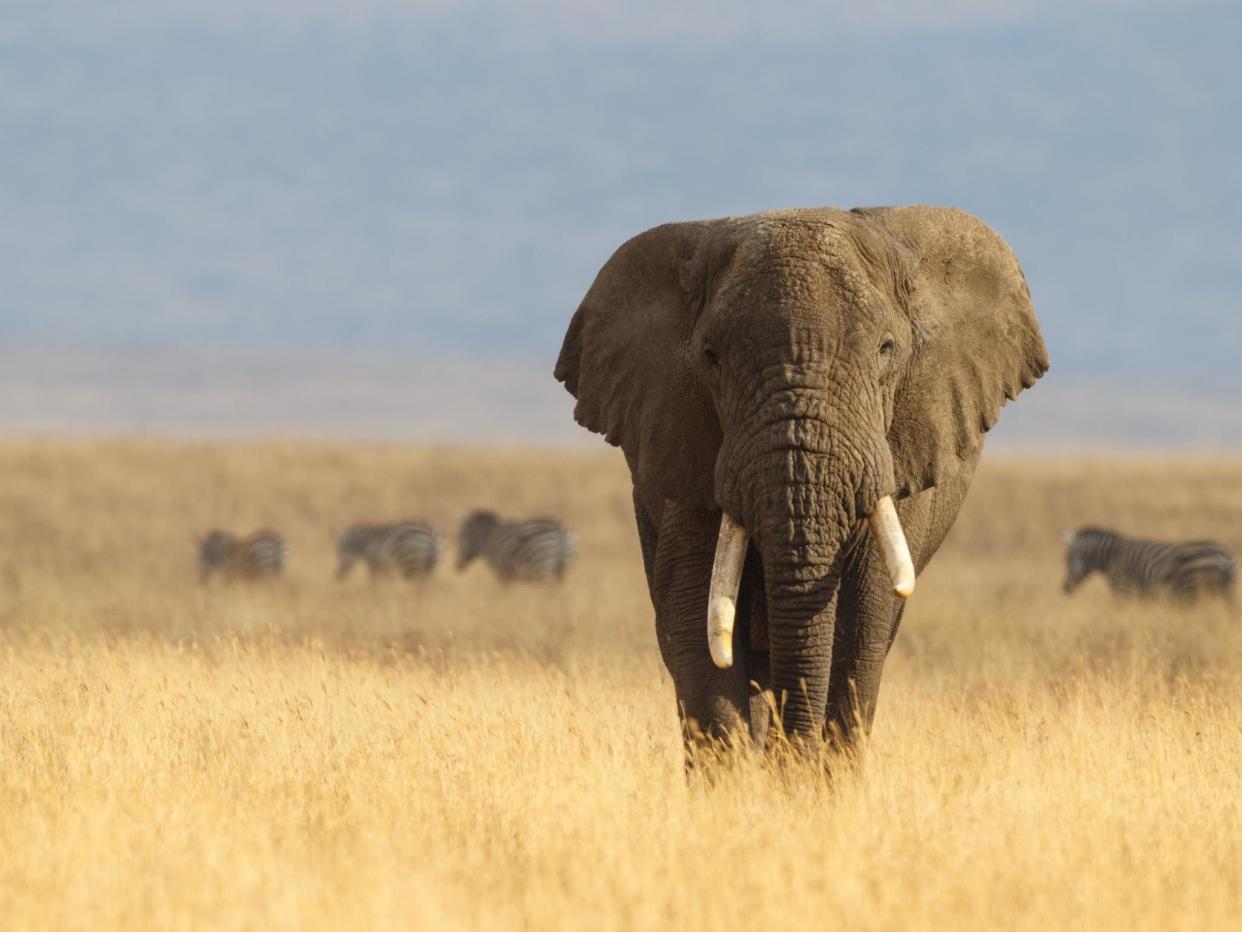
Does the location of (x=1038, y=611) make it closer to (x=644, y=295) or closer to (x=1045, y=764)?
(x=1045, y=764)

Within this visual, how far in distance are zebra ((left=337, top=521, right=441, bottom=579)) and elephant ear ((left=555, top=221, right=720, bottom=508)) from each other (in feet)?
58.1

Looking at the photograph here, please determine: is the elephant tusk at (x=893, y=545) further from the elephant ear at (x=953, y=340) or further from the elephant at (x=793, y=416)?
the elephant ear at (x=953, y=340)

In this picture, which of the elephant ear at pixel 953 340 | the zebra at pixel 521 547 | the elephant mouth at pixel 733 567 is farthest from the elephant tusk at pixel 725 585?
the zebra at pixel 521 547

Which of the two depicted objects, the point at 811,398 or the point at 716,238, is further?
the point at 716,238

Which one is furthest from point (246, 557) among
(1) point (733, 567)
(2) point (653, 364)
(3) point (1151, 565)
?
(1) point (733, 567)

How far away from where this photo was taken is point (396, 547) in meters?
27.5

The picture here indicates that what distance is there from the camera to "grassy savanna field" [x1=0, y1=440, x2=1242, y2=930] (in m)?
7.11

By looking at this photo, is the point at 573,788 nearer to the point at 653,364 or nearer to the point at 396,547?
the point at 653,364

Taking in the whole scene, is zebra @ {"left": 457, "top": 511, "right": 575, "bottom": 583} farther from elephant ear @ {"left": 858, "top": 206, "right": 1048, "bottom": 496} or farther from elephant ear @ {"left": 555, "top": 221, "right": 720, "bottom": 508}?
elephant ear @ {"left": 858, "top": 206, "right": 1048, "bottom": 496}

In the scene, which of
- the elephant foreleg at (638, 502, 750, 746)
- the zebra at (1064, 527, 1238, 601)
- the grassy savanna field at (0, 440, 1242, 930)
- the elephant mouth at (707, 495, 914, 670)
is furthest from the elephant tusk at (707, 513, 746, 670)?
the zebra at (1064, 527, 1238, 601)

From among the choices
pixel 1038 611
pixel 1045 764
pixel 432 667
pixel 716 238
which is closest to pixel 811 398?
pixel 716 238

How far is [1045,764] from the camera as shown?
1027 centimetres

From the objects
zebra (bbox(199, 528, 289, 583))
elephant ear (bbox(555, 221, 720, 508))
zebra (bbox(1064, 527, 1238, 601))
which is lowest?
zebra (bbox(199, 528, 289, 583))

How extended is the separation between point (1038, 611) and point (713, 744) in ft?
44.4
